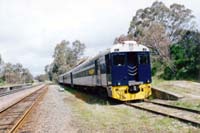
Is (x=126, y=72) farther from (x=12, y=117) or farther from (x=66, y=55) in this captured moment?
(x=66, y=55)

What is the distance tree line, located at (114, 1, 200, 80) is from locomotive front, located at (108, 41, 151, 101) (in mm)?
13014

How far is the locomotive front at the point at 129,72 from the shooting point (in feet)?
57.7

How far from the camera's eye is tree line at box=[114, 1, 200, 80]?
32.9 m

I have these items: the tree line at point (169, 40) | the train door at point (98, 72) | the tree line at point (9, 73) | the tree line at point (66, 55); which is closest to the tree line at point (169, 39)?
the tree line at point (169, 40)

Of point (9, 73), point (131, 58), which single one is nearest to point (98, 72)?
point (131, 58)

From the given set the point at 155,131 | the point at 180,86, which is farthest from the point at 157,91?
the point at 155,131

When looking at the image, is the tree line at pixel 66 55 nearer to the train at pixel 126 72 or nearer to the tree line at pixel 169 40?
the tree line at pixel 169 40

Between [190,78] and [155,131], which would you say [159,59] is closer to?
[190,78]

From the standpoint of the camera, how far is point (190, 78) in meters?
30.9

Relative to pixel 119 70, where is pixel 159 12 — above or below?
above

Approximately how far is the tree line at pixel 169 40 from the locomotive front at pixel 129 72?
13014 mm

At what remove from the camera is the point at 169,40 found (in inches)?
1719

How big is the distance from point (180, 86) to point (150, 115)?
1069 cm

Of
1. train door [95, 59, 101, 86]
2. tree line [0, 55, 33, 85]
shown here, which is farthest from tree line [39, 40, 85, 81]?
train door [95, 59, 101, 86]
